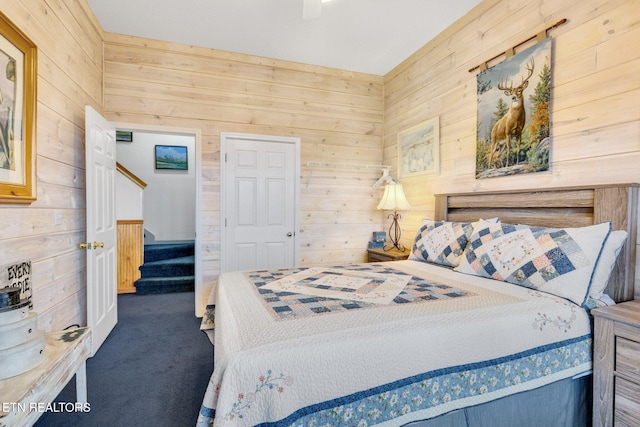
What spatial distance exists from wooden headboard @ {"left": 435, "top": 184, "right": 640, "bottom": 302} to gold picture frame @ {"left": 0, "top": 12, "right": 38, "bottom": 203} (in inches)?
119

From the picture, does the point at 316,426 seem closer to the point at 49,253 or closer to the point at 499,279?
the point at 499,279

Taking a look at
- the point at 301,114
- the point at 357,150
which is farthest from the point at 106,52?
the point at 357,150

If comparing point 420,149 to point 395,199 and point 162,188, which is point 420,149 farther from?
point 162,188

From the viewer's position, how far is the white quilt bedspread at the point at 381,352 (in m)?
1.06

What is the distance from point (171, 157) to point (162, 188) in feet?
1.94

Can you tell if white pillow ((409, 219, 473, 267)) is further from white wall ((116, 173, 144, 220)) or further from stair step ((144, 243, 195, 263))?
white wall ((116, 173, 144, 220))

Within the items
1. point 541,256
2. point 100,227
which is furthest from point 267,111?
point 541,256

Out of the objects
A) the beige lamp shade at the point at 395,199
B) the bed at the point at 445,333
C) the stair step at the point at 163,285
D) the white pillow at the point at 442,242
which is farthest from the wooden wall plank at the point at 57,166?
the beige lamp shade at the point at 395,199

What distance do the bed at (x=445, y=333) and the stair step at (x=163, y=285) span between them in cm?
267

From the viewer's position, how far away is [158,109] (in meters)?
3.29

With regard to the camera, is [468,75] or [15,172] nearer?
[15,172]

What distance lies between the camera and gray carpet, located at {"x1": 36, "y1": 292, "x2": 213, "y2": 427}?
5.98 ft

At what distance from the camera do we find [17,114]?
172 centimetres

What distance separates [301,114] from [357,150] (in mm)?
826
